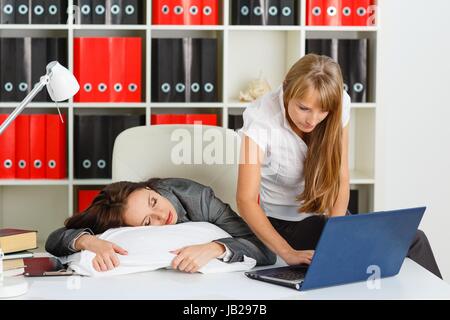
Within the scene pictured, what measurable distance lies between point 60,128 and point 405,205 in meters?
1.73

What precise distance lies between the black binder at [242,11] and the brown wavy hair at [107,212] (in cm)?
178

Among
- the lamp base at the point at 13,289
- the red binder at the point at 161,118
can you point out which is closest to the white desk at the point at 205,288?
the lamp base at the point at 13,289

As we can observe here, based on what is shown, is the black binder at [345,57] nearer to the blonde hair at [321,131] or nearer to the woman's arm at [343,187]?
the woman's arm at [343,187]

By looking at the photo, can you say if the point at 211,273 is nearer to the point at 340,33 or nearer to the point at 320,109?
the point at 320,109

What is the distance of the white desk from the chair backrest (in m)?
0.80

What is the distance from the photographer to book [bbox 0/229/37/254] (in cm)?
175

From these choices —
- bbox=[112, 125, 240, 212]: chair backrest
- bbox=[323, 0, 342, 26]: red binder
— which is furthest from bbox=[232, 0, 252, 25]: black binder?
bbox=[112, 125, 240, 212]: chair backrest

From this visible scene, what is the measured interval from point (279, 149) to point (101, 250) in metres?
0.75

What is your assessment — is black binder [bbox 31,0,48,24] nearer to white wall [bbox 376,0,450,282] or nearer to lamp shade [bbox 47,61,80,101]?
white wall [bbox 376,0,450,282]

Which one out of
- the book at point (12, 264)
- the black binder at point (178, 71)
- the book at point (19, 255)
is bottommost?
the book at point (12, 264)

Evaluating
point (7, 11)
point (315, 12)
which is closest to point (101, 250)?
point (7, 11)

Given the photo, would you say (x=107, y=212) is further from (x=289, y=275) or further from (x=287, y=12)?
(x=287, y=12)

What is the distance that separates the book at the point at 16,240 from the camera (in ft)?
5.74

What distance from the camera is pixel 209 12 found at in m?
3.62
